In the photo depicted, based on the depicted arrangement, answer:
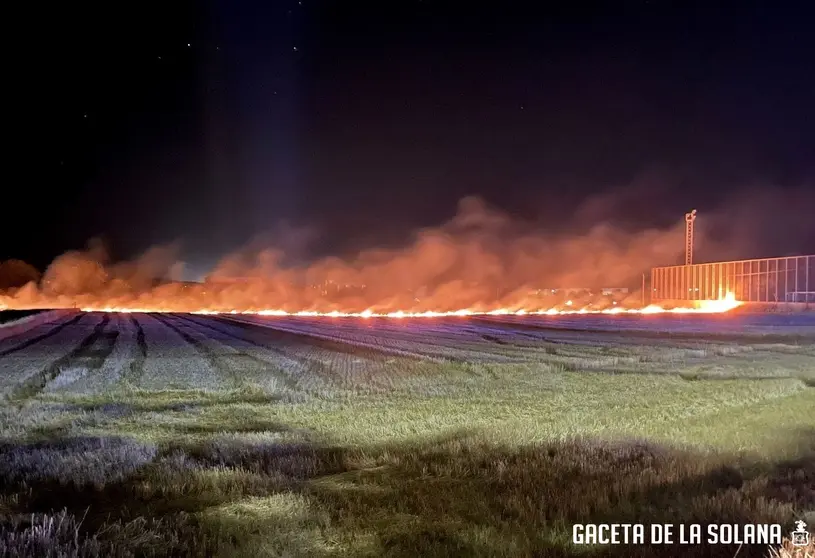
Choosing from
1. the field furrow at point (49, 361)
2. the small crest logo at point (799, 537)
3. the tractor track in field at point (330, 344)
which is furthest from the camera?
the tractor track in field at point (330, 344)

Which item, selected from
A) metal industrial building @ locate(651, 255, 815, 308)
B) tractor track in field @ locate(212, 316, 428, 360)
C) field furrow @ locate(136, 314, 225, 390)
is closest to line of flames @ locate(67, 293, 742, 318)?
metal industrial building @ locate(651, 255, 815, 308)

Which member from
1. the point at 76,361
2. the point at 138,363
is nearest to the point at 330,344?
the point at 138,363

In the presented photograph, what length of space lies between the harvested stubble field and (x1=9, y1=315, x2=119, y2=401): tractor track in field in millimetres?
284

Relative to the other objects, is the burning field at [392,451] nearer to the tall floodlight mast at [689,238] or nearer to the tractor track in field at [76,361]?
the tractor track in field at [76,361]

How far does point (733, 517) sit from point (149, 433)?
11084 mm

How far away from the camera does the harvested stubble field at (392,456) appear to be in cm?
743

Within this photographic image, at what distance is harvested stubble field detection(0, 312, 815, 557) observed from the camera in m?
7.43

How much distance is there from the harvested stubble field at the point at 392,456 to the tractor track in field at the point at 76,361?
284mm

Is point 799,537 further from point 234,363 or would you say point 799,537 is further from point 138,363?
point 138,363

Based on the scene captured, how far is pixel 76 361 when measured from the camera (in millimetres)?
28531

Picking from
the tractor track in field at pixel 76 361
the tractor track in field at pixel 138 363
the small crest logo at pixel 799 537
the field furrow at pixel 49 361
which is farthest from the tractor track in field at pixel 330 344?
the small crest logo at pixel 799 537

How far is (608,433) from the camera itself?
12898 millimetres

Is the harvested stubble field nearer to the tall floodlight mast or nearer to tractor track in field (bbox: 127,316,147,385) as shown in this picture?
tractor track in field (bbox: 127,316,147,385)

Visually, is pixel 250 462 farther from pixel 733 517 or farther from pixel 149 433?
pixel 733 517
